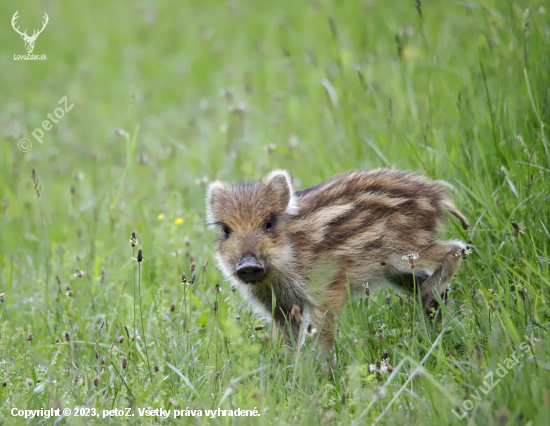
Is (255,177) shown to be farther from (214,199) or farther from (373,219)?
(373,219)

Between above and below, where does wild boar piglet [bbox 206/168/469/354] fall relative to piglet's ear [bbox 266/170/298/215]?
below

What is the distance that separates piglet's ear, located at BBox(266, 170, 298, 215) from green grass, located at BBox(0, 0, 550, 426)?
35.6 inches

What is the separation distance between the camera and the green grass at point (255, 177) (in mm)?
3646

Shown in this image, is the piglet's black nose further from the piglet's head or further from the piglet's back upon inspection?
the piglet's back

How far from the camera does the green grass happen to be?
12.0 feet

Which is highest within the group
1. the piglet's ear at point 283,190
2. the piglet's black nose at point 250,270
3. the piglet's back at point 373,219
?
the piglet's ear at point 283,190

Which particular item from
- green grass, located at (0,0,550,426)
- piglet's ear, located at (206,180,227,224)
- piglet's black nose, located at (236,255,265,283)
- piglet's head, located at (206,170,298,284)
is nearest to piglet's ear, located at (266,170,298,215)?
piglet's head, located at (206,170,298,284)

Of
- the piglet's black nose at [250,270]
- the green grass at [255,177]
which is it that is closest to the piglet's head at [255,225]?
the piglet's black nose at [250,270]

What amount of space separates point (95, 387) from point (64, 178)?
5731mm

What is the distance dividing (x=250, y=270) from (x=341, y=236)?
2.68 ft

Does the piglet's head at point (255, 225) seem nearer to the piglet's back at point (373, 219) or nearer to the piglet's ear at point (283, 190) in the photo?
the piglet's ear at point (283, 190)

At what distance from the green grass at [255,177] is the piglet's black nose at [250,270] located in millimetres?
368

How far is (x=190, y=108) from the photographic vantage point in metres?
10.9

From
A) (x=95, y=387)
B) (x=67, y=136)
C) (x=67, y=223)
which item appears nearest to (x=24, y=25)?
(x=67, y=136)
